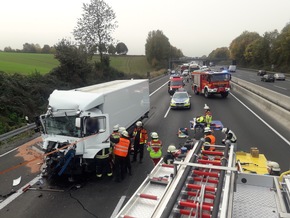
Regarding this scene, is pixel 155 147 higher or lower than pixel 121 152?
higher

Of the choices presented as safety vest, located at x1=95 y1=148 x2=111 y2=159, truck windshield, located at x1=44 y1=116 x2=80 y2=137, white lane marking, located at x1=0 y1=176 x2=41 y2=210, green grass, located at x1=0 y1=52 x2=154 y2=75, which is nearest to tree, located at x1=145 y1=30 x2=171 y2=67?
green grass, located at x1=0 y1=52 x2=154 y2=75

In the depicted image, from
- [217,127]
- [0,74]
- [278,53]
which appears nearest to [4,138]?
[0,74]

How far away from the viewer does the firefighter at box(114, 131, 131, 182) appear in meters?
9.40

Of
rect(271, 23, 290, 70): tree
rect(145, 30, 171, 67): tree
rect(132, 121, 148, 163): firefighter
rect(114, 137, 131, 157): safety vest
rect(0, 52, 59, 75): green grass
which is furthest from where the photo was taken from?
rect(145, 30, 171, 67): tree

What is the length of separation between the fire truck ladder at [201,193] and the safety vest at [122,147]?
174 inches

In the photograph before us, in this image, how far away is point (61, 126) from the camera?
380 inches

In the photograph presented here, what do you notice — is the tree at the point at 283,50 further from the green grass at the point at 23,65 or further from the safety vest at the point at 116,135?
the safety vest at the point at 116,135

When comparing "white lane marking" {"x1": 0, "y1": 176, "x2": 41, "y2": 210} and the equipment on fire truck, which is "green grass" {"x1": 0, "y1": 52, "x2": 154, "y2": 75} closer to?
"white lane marking" {"x1": 0, "y1": 176, "x2": 41, "y2": 210}

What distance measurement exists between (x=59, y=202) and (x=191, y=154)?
5.03m

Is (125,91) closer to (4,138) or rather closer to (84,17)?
(4,138)

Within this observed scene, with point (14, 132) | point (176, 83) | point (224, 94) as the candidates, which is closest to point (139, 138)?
point (14, 132)

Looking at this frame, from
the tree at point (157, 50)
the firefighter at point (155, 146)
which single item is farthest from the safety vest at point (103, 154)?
the tree at point (157, 50)

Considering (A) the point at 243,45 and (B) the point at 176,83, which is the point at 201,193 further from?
(A) the point at 243,45

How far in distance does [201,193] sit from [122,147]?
5648mm
